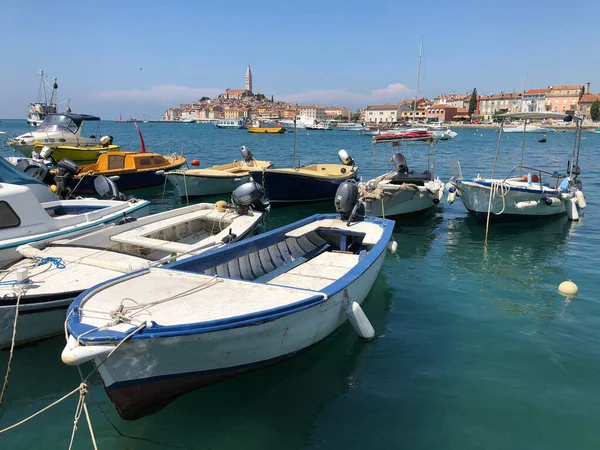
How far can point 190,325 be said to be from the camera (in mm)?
4707

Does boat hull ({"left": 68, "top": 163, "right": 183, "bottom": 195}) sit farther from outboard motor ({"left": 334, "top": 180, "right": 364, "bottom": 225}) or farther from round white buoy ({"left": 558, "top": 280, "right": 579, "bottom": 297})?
round white buoy ({"left": 558, "top": 280, "right": 579, "bottom": 297})

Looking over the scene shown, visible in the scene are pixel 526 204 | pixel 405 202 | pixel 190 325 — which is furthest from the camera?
pixel 405 202

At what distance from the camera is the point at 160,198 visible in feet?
68.0

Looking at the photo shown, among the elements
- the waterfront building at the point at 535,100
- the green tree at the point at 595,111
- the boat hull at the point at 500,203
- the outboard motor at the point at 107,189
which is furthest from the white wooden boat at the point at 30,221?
the waterfront building at the point at 535,100

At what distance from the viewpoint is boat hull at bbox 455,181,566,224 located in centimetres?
1494

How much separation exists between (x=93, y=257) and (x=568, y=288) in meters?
9.90

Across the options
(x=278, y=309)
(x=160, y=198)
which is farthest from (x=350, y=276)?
(x=160, y=198)

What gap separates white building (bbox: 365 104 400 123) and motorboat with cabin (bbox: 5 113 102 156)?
128396mm

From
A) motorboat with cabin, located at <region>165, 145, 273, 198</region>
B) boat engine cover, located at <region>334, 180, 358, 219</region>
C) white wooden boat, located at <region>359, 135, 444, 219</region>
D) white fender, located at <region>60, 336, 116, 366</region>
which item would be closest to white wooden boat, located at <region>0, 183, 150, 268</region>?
white fender, located at <region>60, 336, 116, 366</region>

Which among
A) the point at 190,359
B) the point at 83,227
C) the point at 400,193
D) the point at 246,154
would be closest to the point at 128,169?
the point at 246,154

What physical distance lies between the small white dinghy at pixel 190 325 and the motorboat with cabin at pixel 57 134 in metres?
26.0

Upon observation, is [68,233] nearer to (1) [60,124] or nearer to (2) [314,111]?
(1) [60,124]

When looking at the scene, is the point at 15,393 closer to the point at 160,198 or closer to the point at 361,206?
the point at 361,206

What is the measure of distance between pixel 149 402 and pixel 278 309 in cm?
184
